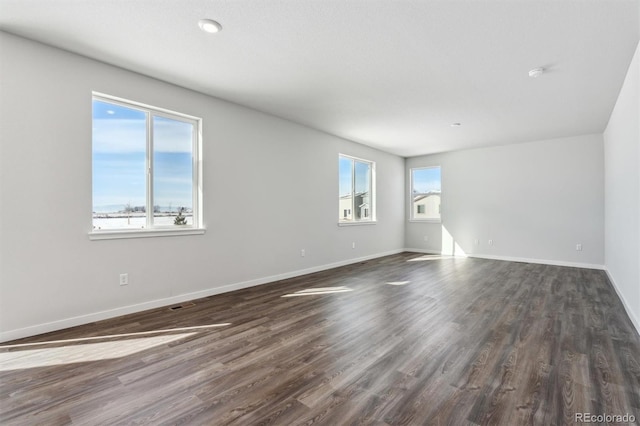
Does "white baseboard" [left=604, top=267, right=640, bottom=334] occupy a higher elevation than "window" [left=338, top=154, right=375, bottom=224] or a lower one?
lower

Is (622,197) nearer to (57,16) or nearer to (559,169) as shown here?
(559,169)

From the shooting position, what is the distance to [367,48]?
111 inches

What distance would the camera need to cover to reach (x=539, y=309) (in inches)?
136

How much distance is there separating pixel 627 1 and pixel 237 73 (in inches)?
130

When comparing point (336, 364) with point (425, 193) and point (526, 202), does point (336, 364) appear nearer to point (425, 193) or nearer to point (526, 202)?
point (526, 202)

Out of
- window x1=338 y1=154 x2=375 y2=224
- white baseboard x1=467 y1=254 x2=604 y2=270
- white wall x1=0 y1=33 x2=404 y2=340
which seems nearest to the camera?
white wall x1=0 y1=33 x2=404 y2=340

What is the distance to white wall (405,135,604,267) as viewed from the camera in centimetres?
590

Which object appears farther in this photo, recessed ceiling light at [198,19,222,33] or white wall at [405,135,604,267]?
white wall at [405,135,604,267]

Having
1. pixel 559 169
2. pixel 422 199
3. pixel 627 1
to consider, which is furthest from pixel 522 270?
pixel 627 1

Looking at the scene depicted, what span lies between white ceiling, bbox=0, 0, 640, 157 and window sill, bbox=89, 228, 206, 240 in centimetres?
175

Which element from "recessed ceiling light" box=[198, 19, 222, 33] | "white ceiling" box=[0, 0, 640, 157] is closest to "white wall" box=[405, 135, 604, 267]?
"white ceiling" box=[0, 0, 640, 157]

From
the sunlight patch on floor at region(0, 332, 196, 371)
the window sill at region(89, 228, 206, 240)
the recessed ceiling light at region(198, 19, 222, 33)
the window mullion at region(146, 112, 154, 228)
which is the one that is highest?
the recessed ceiling light at region(198, 19, 222, 33)

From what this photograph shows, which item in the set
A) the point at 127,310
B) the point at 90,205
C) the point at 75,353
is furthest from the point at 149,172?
the point at 75,353

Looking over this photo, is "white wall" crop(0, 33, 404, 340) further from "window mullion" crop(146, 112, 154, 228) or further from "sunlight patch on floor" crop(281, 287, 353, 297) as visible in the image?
"sunlight patch on floor" crop(281, 287, 353, 297)
